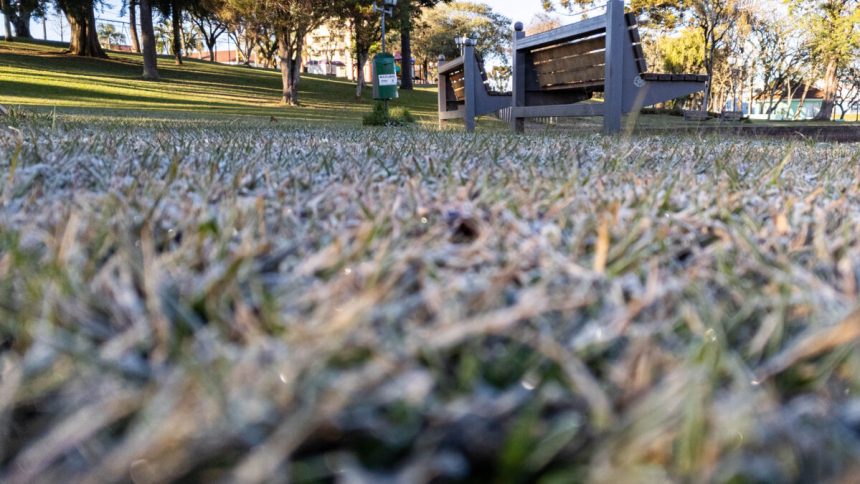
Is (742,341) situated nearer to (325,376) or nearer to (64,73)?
(325,376)

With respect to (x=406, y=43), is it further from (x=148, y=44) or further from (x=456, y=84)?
(x=456, y=84)

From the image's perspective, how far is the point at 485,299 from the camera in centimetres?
54

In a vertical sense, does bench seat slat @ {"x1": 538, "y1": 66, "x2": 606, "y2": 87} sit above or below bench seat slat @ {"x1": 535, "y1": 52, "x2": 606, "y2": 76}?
→ below

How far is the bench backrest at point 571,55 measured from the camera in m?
5.63

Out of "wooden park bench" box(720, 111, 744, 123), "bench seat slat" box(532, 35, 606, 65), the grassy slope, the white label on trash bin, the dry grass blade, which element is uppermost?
the grassy slope

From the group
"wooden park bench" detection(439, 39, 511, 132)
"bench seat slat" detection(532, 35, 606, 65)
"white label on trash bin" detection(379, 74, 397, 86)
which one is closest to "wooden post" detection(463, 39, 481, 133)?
"wooden park bench" detection(439, 39, 511, 132)

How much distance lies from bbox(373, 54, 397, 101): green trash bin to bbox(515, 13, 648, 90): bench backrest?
3.48m

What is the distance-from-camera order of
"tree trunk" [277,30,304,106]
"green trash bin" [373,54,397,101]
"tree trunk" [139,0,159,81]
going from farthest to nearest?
"tree trunk" [139,0,159,81] → "tree trunk" [277,30,304,106] → "green trash bin" [373,54,397,101]

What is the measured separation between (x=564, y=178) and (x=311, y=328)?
1.01 metres

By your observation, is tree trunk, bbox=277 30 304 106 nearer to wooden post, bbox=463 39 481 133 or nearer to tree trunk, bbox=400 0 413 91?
tree trunk, bbox=400 0 413 91

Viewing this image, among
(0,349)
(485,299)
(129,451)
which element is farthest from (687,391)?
(0,349)

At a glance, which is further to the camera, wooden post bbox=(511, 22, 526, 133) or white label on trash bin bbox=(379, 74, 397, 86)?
white label on trash bin bbox=(379, 74, 397, 86)

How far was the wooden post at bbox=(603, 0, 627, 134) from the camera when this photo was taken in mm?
5371

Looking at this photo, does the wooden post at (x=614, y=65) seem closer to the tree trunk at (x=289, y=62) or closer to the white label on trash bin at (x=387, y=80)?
the white label on trash bin at (x=387, y=80)
